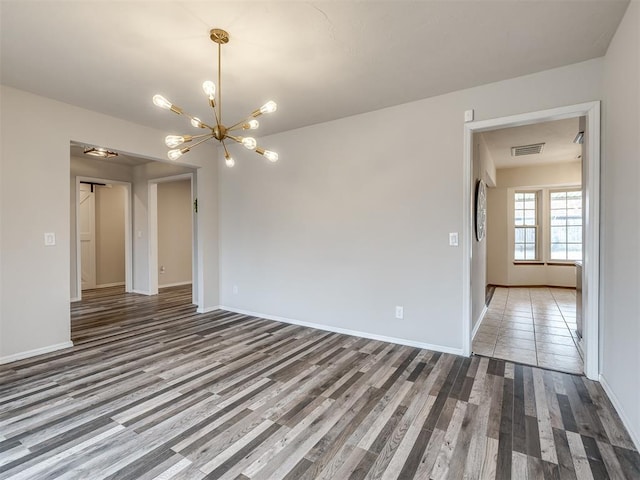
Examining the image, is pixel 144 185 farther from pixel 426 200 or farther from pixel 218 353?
pixel 426 200

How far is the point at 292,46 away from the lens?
230cm

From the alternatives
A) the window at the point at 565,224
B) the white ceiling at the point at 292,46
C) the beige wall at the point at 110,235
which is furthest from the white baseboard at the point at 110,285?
the window at the point at 565,224

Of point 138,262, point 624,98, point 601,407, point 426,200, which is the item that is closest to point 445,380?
point 601,407

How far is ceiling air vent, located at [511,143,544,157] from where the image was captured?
16.9ft

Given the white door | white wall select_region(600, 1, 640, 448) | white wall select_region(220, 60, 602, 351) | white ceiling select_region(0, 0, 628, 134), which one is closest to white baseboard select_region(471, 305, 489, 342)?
white wall select_region(220, 60, 602, 351)

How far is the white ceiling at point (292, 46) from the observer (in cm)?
194

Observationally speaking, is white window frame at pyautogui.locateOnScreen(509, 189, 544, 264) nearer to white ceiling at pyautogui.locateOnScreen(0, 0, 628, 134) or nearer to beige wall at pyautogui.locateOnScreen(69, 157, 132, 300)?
white ceiling at pyautogui.locateOnScreen(0, 0, 628, 134)

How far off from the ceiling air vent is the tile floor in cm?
266

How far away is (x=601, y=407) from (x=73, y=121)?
5345 mm

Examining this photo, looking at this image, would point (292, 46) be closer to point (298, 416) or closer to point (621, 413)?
point (298, 416)

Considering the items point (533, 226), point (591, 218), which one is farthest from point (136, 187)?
point (533, 226)

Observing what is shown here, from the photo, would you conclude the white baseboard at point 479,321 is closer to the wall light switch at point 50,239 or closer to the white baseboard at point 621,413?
the white baseboard at point 621,413

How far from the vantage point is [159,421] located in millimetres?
2012

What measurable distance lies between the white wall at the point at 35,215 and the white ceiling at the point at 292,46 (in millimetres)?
276
